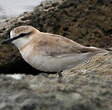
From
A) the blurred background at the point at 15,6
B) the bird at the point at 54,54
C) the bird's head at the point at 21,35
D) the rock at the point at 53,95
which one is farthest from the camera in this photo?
the blurred background at the point at 15,6

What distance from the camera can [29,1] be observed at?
23641mm

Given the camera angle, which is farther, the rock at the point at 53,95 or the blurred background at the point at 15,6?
the blurred background at the point at 15,6

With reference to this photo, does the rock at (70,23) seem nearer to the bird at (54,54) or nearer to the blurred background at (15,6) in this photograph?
the bird at (54,54)

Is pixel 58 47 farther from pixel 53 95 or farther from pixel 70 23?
pixel 70 23

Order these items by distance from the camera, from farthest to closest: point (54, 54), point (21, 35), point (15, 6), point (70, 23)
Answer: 1. point (15, 6)
2. point (70, 23)
3. point (21, 35)
4. point (54, 54)

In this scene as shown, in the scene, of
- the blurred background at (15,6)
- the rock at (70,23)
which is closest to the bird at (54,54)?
the rock at (70,23)

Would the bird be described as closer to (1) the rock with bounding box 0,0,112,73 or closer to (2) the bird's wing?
(2) the bird's wing

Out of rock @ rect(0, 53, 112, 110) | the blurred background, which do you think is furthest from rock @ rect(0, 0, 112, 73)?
the blurred background

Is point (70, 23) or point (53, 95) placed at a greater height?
point (53, 95)

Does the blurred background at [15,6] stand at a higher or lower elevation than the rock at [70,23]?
lower

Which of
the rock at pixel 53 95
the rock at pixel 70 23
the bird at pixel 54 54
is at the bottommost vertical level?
the rock at pixel 70 23

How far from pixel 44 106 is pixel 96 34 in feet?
27.8

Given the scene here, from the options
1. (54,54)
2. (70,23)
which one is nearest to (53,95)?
(54,54)

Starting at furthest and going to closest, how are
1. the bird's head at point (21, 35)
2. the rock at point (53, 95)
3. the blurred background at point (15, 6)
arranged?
the blurred background at point (15, 6)
the bird's head at point (21, 35)
the rock at point (53, 95)
